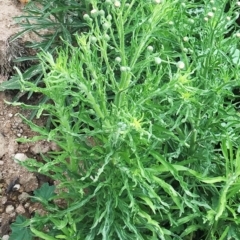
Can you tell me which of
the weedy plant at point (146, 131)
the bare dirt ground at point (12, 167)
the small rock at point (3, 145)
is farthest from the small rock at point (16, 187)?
the weedy plant at point (146, 131)

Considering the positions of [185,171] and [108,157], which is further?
[185,171]

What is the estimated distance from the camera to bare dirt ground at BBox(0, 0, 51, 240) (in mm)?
2338

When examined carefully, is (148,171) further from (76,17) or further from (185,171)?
(76,17)

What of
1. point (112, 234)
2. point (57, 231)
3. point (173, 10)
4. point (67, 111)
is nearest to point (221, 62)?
point (173, 10)

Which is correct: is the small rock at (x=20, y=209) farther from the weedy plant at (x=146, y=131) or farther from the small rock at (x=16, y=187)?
the weedy plant at (x=146, y=131)

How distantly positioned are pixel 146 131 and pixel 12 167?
42.4 inches

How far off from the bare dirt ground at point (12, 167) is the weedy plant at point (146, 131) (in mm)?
339

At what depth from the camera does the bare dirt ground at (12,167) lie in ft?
7.67

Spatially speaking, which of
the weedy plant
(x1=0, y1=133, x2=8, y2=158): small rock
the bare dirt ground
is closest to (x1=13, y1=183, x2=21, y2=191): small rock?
the bare dirt ground

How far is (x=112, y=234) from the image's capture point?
185cm

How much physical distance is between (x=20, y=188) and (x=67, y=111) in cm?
81

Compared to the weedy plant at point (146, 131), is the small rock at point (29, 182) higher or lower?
lower

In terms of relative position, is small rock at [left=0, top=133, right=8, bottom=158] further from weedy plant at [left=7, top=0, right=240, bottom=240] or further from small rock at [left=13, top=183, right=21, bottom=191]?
weedy plant at [left=7, top=0, right=240, bottom=240]

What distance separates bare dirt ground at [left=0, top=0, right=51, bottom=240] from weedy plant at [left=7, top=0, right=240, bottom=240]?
1.11 ft
